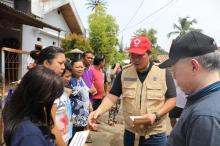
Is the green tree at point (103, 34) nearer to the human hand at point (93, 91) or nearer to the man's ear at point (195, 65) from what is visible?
the human hand at point (93, 91)

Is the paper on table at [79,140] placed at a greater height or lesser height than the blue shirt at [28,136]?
lesser

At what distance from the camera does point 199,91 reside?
1.70 meters

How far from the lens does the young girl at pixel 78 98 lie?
15.4 feet

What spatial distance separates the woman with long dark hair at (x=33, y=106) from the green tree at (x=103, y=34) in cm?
2304

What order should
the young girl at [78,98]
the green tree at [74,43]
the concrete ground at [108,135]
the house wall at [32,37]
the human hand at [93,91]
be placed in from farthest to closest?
the green tree at [74,43] < the house wall at [32,37] < the concrete ground at [108,135] < the human hand at [93,91] < the young girl at [78,98]

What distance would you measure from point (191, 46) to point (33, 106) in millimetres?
985

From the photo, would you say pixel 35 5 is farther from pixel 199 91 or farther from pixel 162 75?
pixel 199 91

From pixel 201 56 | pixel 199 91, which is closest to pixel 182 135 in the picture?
pixel 199 91

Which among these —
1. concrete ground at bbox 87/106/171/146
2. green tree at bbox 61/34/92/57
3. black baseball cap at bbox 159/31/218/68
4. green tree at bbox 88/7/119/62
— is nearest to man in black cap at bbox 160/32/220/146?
black baseball cap at bbox 159/31/218/68

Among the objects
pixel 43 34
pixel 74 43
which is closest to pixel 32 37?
pixel 43 34

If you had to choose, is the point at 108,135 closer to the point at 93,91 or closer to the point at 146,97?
the point at 93,91

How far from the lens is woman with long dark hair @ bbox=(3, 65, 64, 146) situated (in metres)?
1.94

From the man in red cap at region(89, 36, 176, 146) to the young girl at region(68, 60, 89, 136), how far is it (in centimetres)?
110

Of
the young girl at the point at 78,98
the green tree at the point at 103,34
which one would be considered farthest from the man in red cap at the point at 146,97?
the green tree at the point at 103,34
